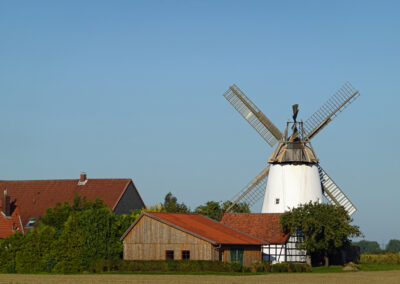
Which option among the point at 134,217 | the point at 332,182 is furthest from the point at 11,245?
the point at 332,182

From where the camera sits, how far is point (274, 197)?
78688 millimetres

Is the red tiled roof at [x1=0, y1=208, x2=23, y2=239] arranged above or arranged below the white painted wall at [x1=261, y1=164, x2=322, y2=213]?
below

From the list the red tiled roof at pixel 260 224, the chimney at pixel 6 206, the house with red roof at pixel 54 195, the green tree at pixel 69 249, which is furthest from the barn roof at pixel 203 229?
the chimney at pixel 6 206

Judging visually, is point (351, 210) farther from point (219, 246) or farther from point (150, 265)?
point (150, 265)

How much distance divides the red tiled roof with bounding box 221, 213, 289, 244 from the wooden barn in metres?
5.86

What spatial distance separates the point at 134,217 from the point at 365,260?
35.1 metres

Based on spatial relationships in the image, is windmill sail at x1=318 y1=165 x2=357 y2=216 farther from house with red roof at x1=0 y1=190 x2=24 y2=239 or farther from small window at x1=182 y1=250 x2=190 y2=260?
house with red roof at x1=0 y1=190 x2=24 y2=239

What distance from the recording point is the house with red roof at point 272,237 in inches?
2906

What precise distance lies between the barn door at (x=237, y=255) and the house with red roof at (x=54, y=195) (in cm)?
2490

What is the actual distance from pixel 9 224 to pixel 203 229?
27.3m

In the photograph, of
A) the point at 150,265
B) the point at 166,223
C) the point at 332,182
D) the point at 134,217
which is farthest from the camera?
the point at 332,182

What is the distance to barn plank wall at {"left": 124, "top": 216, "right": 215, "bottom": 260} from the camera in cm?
6412

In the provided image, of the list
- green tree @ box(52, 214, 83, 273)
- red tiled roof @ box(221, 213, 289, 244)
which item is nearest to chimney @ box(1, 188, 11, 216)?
red tiled roof @ box(221, 213, 289, 244)

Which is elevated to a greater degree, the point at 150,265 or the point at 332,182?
the point at 332,182
